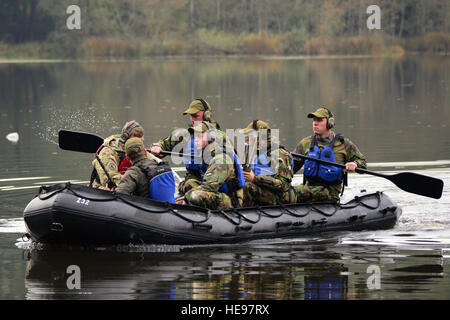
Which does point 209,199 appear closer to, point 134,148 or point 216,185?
point 216,185

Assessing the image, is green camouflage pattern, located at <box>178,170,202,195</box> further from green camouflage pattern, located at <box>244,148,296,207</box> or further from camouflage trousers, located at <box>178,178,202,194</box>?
green camouflage pattern, located at <box>244,148,296,207</box>

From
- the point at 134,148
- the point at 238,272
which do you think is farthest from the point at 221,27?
the point at 238,272

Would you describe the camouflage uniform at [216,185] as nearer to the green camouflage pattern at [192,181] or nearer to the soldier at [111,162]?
the green camouflage pattern at [192,181]

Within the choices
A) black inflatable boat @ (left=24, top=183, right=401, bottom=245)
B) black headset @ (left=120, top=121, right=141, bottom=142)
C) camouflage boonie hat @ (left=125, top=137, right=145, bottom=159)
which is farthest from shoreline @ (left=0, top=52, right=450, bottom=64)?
camouflage boonie hat @ (left=125, top=137, right=145, bottom=159)

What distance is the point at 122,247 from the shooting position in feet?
34.4

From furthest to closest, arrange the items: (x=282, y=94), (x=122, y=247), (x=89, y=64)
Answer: (x=89, y=64)
(x=282, y=94)
(x=122, y=247)

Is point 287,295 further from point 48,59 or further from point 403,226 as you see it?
point 48,59

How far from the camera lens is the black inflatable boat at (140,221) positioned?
1013 cm

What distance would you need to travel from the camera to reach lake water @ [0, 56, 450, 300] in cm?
899

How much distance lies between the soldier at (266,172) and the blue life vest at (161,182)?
105 centimetres

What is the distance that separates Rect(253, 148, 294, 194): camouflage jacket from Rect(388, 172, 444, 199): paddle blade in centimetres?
202

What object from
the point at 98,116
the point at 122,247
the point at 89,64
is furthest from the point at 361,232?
the point at 89,64

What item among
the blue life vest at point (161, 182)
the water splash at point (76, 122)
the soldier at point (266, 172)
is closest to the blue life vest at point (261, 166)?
the soldier at point (266, 172)

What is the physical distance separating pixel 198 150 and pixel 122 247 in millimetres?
1481
